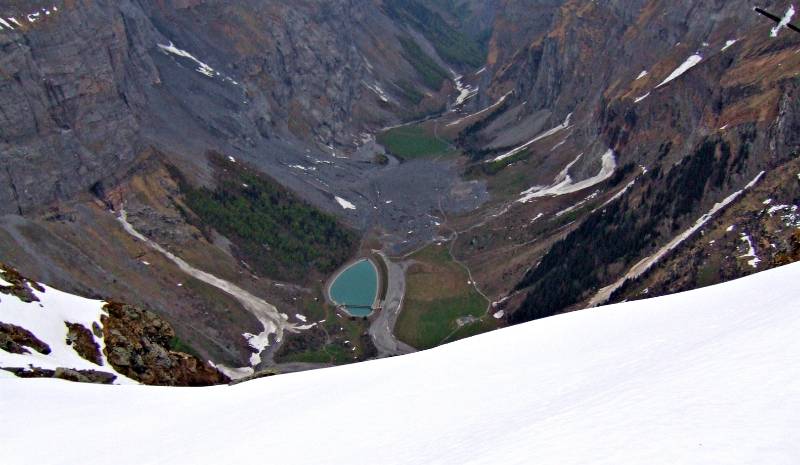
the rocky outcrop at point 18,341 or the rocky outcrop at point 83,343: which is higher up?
the rocky outcrop at point 83,343

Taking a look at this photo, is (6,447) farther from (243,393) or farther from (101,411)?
(243,393)

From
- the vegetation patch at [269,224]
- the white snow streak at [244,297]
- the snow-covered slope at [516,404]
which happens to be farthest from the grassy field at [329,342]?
the snow-covered slope at [516,404]

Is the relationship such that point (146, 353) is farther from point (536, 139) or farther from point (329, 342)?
point (536, 139)

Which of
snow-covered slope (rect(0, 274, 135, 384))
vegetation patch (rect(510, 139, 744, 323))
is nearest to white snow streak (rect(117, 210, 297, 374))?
vegetation patch (rect(510, 139, 744, 323))

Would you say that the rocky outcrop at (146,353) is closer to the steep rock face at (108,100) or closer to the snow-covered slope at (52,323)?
the snow-covered slope at (52,323)

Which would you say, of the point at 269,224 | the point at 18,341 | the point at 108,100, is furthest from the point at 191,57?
the point at 18,341

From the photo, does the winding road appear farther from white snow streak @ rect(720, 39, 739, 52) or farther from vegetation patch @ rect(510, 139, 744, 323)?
white snow streak @ rect(720, 39, 739, 52)

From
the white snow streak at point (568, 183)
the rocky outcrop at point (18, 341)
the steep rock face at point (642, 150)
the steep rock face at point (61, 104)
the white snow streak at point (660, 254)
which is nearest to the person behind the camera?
the rocky outcrop at point (18, 341)
